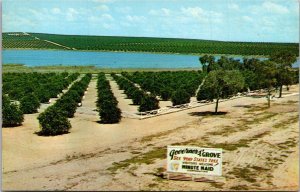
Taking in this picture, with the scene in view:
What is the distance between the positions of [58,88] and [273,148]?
4189 centimetres

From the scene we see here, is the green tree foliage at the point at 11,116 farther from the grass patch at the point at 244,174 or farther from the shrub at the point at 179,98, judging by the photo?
the grass patch at the point at 244,174

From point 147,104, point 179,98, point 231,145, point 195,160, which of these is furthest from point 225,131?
point 179,98

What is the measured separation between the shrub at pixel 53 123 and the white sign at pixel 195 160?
1545cm

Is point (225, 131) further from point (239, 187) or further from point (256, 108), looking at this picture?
point (256, 108)

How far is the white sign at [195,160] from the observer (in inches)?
909

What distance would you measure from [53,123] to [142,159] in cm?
1101

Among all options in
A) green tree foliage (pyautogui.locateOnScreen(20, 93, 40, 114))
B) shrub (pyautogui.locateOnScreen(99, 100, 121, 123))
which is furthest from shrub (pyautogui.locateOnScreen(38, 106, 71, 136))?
green tree foliage (pyautogui.locateOnScreen(20, 93, 40, 114))

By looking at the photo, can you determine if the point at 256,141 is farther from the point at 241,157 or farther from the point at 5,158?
the point at 5,158

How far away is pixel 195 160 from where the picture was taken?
2334cm

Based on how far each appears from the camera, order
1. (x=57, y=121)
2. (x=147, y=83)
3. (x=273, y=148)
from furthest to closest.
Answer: (x=147, y=83) < (x=57, y=121) < (x=273, y=148)

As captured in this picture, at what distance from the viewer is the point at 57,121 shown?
36.0 m

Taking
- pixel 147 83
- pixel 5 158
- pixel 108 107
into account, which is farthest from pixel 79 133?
pixel 147 83

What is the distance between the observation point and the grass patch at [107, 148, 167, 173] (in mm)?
26966

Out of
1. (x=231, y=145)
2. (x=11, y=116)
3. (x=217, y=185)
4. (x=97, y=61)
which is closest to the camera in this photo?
(x=217, y=185)
